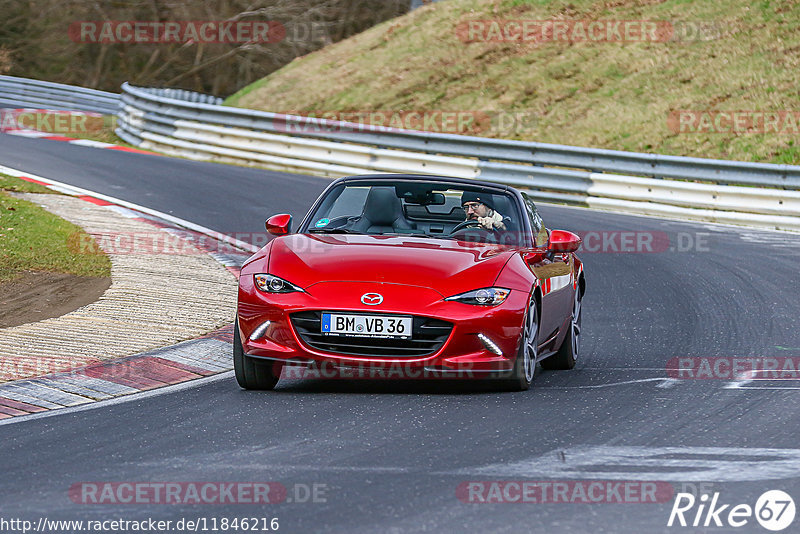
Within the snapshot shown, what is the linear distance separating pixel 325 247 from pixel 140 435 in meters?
2.11

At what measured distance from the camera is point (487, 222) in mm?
8719

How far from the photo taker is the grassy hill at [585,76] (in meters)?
25.9

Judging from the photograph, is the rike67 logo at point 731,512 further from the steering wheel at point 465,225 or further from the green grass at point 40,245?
the green grass at point 40,245

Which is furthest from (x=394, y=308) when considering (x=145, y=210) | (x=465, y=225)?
(x=145, y=210)

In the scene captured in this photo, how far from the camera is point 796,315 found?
11516mm

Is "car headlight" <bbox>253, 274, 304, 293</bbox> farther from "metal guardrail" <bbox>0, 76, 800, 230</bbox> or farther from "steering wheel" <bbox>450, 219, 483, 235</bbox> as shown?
"metal guardrail" <bbox>0, 76, 800, 230</bbox>

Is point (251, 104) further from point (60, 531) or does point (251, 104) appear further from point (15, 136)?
point (60, 531)

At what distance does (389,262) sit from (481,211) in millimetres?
1364

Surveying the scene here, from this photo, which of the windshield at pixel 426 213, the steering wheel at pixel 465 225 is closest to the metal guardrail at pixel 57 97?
the windshield at pixel 426 213

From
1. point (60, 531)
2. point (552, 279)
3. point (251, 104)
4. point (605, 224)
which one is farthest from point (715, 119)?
point (60, 531)

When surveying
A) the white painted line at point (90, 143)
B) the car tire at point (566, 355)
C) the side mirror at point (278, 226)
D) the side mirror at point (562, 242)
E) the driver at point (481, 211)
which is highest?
the driver at point (481, 211)

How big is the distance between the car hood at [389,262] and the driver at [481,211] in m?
0.40

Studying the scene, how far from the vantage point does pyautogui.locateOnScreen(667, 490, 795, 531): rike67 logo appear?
15.9 feet

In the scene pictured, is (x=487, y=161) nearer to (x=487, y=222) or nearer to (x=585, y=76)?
(x=585, y=76)
